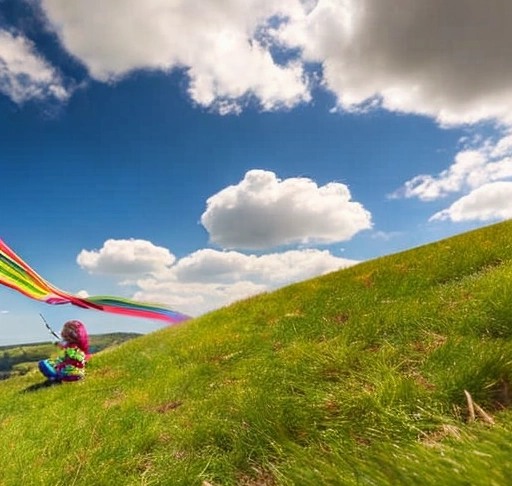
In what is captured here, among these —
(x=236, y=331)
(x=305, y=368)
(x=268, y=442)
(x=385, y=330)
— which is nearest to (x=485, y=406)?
(x=268, y=442)

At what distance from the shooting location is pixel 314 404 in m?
6.50

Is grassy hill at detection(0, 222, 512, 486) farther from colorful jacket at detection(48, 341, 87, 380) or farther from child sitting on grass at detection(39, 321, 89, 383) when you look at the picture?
child sitting on grass at detection(39, 321, 89, 383)

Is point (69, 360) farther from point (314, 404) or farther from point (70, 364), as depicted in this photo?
point (314, 404)

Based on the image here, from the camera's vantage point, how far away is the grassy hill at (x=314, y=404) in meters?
3.50

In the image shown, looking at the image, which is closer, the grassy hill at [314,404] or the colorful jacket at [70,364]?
the grassy hill at [314,404]

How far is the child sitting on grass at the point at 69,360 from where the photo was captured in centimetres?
1506

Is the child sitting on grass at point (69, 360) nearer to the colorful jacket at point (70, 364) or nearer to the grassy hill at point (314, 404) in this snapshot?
the colorful jacket at point (70, 364)

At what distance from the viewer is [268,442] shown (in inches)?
236

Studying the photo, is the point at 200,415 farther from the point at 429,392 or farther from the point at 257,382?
the point at 429,392

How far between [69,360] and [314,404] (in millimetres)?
11249

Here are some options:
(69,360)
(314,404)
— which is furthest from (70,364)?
(314,404)

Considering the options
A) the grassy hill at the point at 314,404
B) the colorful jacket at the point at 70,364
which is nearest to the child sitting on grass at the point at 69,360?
the colorful jacket at the point at 70,364

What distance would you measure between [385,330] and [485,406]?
13.4ft

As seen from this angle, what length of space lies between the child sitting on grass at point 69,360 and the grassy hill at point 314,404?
23.6 inches
